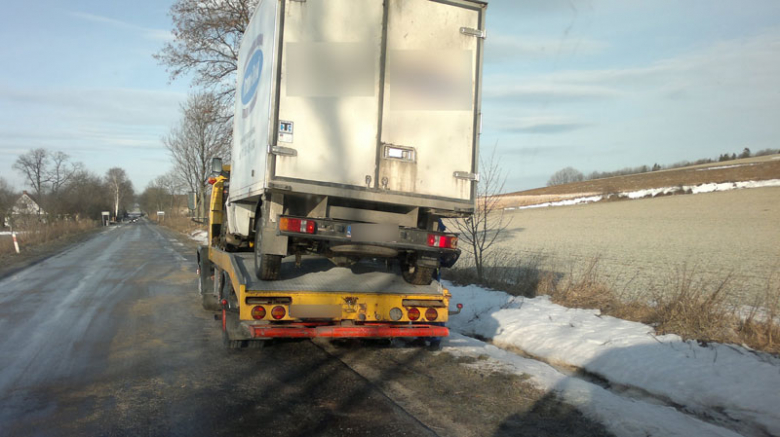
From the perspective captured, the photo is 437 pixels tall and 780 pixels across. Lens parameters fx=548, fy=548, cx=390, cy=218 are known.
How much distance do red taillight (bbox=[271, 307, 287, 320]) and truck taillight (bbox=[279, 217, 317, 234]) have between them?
88cm

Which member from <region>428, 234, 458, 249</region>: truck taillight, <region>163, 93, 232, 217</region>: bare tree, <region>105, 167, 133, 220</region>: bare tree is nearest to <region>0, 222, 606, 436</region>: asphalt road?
<region>428, 234, 458, 249</region>: truck taillight

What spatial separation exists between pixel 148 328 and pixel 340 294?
3.60 metres

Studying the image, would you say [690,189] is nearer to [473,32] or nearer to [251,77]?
[473,32]

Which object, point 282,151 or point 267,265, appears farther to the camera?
point 267,265

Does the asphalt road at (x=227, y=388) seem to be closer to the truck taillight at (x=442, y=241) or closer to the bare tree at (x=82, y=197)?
the truck taillight at (x=442, y=241)

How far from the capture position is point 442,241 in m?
6.00

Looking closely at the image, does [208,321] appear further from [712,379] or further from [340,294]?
[712,379]

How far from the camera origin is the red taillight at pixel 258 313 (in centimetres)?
563

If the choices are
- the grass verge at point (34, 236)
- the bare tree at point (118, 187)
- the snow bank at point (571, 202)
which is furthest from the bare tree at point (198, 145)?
the bare tree at point (118, 187)

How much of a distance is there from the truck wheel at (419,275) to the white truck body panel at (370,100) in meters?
0.98

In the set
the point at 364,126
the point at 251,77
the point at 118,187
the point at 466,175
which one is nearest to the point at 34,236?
the point at 251,77

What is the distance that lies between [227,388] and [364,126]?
288 cm

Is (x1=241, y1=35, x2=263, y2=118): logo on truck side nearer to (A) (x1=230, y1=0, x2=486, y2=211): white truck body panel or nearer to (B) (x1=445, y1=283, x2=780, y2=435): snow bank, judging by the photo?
(A) (x1=230, y1=0, x2=486, y2=211): white truck body panel

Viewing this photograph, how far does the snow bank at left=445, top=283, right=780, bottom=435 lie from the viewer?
4656mm
